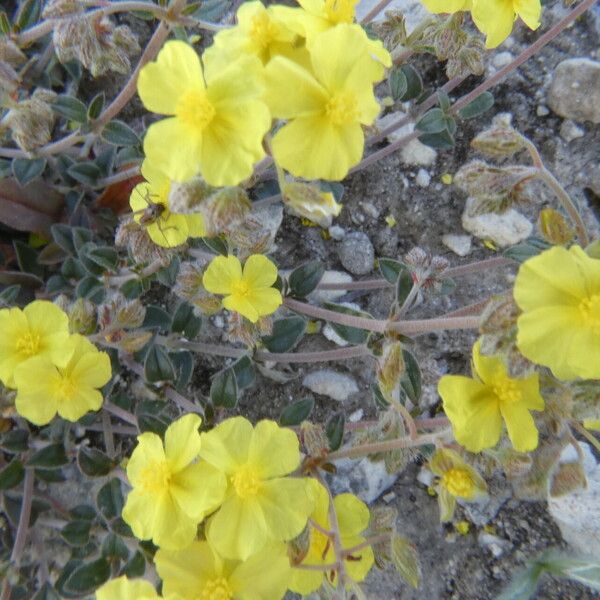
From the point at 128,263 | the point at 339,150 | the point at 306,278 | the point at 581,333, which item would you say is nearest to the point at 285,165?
the point at 339,150

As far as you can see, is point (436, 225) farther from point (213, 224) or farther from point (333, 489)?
point (213, 224)

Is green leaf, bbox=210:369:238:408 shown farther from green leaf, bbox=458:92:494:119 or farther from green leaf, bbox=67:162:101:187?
green leaf, bbox=458:92:494:119

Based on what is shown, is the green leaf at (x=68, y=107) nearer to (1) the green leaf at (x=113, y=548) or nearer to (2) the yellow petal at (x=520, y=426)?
(1) the green leaf at (x=113, y=548)

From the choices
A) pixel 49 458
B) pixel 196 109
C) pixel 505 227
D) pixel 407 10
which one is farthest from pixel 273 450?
pixel 407 10

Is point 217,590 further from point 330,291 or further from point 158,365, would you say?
point 330,291

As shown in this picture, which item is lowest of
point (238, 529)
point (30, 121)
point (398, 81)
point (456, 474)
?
point (238, 529)

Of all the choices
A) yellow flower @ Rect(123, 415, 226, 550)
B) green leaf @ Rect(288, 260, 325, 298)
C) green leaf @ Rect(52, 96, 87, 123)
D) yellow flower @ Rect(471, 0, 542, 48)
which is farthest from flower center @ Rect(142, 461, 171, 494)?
yellow flower @ Rect(471, 0, 542, 48)
